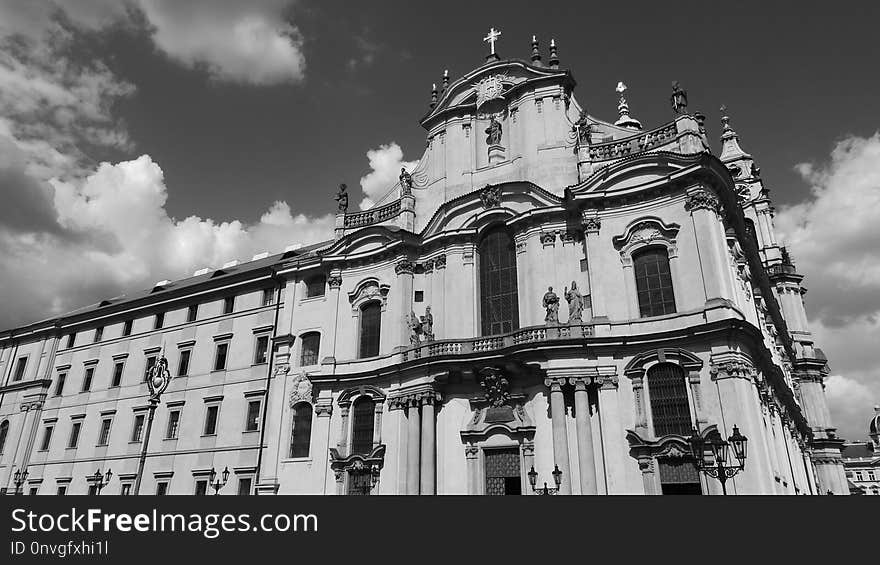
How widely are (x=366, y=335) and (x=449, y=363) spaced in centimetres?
645

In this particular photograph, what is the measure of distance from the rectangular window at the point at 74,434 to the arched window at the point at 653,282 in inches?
1356

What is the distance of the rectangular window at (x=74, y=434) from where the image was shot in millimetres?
37812

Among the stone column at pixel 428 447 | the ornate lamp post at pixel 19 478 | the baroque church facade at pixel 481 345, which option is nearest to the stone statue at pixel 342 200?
the baroque church facade at pixel 481 345

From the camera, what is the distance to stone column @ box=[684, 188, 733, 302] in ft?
76.1

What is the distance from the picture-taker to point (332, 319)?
105 feet

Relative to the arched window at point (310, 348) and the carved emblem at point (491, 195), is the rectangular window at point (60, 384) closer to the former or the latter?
the arched window at point (310, 348)

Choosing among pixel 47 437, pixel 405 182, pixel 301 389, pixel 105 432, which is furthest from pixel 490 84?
pixel 47 437

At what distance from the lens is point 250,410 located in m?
32.3

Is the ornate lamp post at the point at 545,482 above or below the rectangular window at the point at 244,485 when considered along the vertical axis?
below

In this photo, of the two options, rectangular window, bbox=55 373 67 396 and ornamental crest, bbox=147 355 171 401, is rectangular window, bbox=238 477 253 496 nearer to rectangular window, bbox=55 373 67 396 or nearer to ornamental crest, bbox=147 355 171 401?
ornamental crest, bbox=147 355 171 401

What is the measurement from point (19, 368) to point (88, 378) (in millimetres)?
8446
